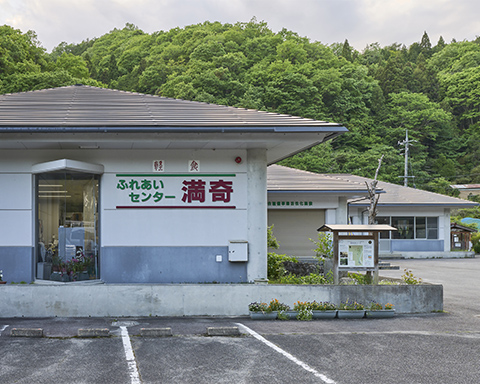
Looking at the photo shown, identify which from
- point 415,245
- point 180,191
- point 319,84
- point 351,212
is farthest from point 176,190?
point 319,84

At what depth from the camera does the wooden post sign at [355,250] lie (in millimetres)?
11328

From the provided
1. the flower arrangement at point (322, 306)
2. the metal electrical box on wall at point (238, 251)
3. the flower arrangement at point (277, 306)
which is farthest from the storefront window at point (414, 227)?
the flower arrangement at point (277, 306)

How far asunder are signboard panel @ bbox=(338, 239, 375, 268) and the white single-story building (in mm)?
1871

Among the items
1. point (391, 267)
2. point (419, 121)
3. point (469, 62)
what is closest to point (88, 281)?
point (391, 267)

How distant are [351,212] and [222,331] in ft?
69.9

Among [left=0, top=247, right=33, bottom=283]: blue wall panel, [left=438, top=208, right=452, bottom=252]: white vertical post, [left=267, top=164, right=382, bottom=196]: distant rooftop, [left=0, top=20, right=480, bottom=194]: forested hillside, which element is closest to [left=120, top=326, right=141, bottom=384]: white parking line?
[left=0, top=247, right=33, bottom=283]: blue wall panel

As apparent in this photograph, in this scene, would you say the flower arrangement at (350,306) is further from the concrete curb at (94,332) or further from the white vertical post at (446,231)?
the white vertical post at (446,231)

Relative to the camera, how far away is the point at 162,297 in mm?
9906

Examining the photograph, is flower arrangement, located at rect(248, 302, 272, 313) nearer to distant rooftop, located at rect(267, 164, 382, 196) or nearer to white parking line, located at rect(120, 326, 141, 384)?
white parking line, located at rect(120, 326, 141, 384)

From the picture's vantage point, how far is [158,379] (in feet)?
19.0

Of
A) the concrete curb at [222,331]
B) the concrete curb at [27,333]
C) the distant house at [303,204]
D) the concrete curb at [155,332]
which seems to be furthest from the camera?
the distant house at [303,204]

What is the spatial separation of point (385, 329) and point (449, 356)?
193 cm

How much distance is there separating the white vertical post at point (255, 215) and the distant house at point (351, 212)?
8.88m

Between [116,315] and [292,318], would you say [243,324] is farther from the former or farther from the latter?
[116,315]
